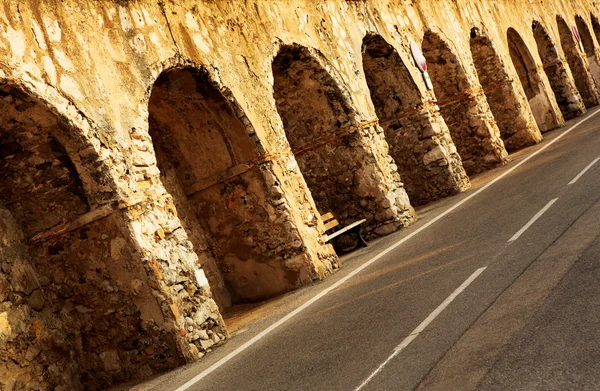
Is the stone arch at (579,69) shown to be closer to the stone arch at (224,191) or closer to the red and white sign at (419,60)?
the red and white sign at (419,60)

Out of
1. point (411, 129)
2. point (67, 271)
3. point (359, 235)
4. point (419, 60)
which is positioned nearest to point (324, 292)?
point (67, 271)

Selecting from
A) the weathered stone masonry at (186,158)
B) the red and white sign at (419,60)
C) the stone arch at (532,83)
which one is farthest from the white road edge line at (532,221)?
the stone arch at (532,83)

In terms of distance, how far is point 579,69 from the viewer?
3080 cm

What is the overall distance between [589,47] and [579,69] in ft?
12.7

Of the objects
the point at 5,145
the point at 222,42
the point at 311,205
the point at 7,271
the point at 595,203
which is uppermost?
the point at 222,42

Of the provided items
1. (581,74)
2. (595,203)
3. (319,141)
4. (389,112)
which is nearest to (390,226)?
(319,141)

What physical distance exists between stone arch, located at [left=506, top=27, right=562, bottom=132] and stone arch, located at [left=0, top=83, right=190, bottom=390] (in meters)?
19.9

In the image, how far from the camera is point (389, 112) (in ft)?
56.5

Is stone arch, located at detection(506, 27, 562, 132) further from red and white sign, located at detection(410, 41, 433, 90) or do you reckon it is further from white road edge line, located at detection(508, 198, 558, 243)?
white road edge line, located at detection(508, 198, 558, 243)

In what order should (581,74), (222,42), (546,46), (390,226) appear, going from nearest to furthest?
(222,42) → (390,226) → (546,46) → (581,74)

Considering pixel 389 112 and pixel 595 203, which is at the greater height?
pixel 389 112

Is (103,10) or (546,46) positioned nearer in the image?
(103,10)

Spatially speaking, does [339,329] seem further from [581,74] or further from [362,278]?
[581,74]

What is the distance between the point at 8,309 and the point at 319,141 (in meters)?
7.45
